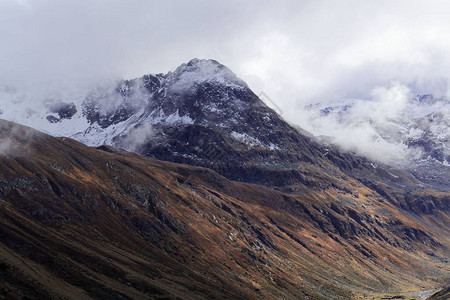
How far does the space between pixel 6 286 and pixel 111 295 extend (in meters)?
34.3

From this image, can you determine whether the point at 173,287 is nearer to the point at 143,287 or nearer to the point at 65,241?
the point at 143,287

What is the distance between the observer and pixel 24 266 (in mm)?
167375

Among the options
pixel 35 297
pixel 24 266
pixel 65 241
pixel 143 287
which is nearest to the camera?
pixel 35 297

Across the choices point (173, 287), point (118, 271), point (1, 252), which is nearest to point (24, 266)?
point (1, 252)

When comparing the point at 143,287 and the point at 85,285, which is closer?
the point at 85,285

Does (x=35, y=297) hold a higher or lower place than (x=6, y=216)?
lower

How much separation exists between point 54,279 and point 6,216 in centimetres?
4634

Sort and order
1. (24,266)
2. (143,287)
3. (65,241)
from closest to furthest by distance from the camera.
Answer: (24,266), (143,287), (65,241)

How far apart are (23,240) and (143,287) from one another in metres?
48.8

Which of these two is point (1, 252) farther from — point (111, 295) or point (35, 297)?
point (111, 295)

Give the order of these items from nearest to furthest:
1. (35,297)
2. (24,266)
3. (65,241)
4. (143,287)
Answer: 1. (35,297)
2. (24,266)
3. (143,287)
4. (65,241)

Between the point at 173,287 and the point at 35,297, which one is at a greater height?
the point at 173,287

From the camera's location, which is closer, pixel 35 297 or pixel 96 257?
pixel 35 297

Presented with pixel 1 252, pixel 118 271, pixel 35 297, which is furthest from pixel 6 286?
pixel 118 271
